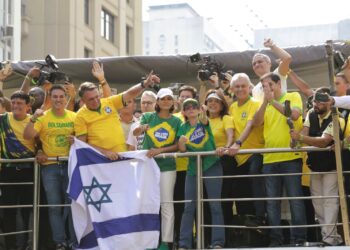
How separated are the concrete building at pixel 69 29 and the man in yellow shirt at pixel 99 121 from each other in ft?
85.7

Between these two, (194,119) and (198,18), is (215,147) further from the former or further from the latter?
(198,18)

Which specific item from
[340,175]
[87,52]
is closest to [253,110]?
[340,175]

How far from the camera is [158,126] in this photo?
9211 mm

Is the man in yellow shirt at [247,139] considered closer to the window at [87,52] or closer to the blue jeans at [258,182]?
the blue jeans at [258,182]

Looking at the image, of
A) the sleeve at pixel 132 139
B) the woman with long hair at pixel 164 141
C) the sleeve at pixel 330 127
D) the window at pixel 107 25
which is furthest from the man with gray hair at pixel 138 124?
the window at pixel 107 25

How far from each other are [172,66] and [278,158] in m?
3.48

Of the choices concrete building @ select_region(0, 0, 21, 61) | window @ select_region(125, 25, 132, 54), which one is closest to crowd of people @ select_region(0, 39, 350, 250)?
concrete building @ select_region(0, 0, 21, 61)

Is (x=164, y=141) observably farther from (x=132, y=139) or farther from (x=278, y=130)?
(x=278, y=130)

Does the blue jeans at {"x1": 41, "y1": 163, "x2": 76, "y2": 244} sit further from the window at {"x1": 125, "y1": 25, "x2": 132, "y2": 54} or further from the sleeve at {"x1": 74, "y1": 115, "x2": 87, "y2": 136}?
the window at {"x1": 125, "y1": 25, "x2": 132, "y2": 54}

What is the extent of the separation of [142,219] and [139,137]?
1.16 metres

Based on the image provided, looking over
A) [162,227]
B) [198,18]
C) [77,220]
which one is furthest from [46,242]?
[198,18]

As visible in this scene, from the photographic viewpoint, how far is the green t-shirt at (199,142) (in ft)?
29.5

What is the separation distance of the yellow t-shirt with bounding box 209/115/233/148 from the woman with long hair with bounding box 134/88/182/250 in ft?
1.34

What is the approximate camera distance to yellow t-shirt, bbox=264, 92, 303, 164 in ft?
28.8
